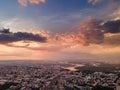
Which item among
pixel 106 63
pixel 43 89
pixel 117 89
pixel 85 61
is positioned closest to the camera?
pixel 117 89

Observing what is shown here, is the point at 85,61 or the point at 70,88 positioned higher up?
the point at 85,61

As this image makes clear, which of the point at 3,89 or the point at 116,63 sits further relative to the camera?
the point at 116,63

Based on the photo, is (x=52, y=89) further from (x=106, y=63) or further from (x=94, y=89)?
(x=106, y=63)

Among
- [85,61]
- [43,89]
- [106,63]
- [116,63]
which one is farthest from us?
[85,61]

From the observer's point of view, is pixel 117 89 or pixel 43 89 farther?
pixel 43 89

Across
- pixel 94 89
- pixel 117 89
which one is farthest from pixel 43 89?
pixel 117 89

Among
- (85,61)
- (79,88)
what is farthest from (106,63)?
(79,88)

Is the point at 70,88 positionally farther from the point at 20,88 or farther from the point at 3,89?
the point at 3,89

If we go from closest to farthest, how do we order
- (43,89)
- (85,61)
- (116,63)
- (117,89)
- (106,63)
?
(117,89), (43,89), (116,63), (106,63), (85,61)

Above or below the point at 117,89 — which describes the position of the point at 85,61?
above
